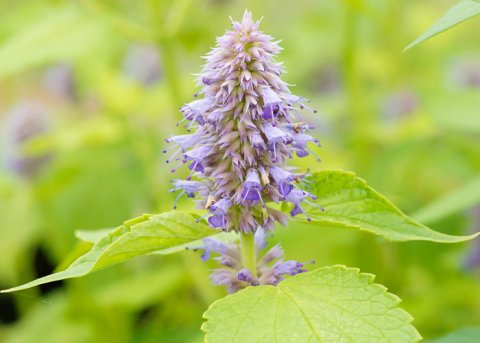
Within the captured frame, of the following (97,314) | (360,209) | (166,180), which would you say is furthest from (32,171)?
(360,209)

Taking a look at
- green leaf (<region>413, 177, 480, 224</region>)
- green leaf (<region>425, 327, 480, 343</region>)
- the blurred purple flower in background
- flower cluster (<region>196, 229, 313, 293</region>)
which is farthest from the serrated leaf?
the blurred purple flower in background

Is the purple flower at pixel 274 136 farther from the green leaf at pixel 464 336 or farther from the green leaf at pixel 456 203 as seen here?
the green leaf at pixel 456 203

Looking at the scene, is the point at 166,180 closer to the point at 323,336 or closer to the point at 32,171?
the point at 32,171

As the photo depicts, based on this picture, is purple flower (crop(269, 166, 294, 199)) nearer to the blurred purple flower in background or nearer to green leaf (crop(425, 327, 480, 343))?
green leaf (crop(425, 327, 480, 343))

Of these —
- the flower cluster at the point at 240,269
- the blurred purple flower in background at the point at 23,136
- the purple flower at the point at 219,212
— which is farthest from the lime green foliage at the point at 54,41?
the purple flower at the point at 219,212

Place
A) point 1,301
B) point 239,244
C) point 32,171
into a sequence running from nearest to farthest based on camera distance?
point 239,244 → point 32,171 → point 1,301

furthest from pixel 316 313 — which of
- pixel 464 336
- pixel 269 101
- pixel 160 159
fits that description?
pixel 160 159
